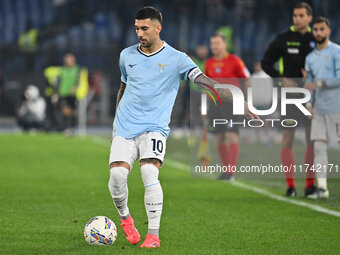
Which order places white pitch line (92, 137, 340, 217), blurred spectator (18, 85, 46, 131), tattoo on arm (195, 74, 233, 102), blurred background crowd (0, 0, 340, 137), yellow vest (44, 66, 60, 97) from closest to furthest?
tattoo on arm (195, 74, 233, 102)
white pitch line (92, 137, 340, 217)
yellow vest (44, 66, 60, 97)
blurred spectator (18, 85, 46, 131)
blurred background crowd (0, 0, 340, 137)

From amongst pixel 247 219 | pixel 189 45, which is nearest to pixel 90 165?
pixel 247 219

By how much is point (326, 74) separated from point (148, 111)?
11.4 feet

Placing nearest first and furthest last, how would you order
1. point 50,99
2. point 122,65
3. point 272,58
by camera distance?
1. point 122,65
2. point 272,58
3. point 50,99

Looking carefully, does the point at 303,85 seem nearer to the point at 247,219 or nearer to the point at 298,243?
the point at 247,219

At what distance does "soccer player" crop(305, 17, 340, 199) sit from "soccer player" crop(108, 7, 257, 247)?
10.2 ft

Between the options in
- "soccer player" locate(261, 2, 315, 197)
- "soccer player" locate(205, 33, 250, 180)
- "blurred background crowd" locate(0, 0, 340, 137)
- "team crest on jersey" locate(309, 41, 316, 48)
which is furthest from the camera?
"blurred background crowd" locate(0, 0, 340, 137)

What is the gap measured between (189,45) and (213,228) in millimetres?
25616

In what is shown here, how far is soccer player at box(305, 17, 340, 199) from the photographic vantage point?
8.37 meters

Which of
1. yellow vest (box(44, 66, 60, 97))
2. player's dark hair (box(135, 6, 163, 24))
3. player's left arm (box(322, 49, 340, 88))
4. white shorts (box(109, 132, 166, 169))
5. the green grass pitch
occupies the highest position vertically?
yellow vest (box(44, 66, 60, 97))

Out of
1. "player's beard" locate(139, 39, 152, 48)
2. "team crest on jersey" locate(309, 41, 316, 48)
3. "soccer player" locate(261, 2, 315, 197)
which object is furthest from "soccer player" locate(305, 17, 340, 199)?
Result: "player's beard" locate(139, 39, 152, 48)

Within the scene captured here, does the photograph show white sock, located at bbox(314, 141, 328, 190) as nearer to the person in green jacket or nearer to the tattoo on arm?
the tattoo on arm

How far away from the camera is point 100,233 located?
5570 millimetres

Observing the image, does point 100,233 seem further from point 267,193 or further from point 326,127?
point 267,193

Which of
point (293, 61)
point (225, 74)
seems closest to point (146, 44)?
point (293, 61)
